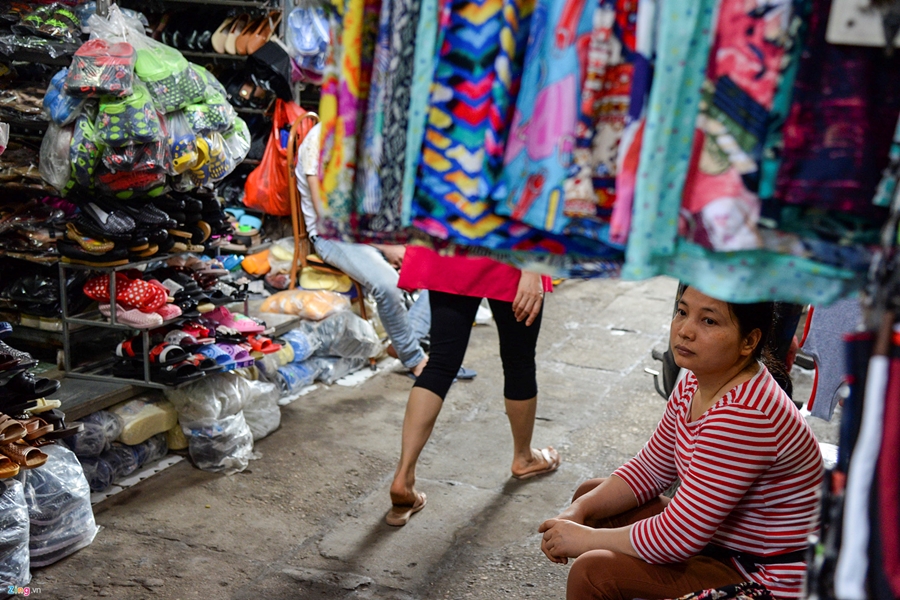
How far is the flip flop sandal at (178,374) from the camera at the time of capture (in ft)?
11.0

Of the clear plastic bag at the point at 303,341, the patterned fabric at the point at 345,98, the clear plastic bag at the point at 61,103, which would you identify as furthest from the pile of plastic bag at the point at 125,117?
the patterned fabric at the point at 345,98

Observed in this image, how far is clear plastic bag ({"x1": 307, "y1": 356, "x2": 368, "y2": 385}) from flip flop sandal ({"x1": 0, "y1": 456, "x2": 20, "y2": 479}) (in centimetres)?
222

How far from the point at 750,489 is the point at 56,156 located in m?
2.69

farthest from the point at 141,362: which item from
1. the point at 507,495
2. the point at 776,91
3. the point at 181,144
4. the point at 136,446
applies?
the point at 776,91

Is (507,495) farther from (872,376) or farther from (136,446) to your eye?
(872,376)

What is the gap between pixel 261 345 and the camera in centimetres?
386

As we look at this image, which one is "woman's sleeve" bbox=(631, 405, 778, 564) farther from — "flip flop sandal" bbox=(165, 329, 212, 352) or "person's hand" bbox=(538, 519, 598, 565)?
"flip flop sandal" bbox=(165, 329, 212, 352)

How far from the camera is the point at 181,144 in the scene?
127 inches

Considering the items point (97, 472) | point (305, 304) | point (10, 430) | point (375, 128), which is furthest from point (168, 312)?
point (375, 128)

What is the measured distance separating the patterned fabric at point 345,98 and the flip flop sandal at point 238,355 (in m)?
2.46

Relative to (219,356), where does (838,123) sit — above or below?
above

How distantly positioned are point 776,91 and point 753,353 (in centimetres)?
101

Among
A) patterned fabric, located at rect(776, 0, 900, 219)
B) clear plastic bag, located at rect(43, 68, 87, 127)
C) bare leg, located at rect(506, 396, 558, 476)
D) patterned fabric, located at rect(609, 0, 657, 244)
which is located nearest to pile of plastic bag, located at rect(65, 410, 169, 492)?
clear plastic bag, located at rect(43, 68, 87, 127)

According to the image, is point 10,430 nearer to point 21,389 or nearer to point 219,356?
point 21,389
